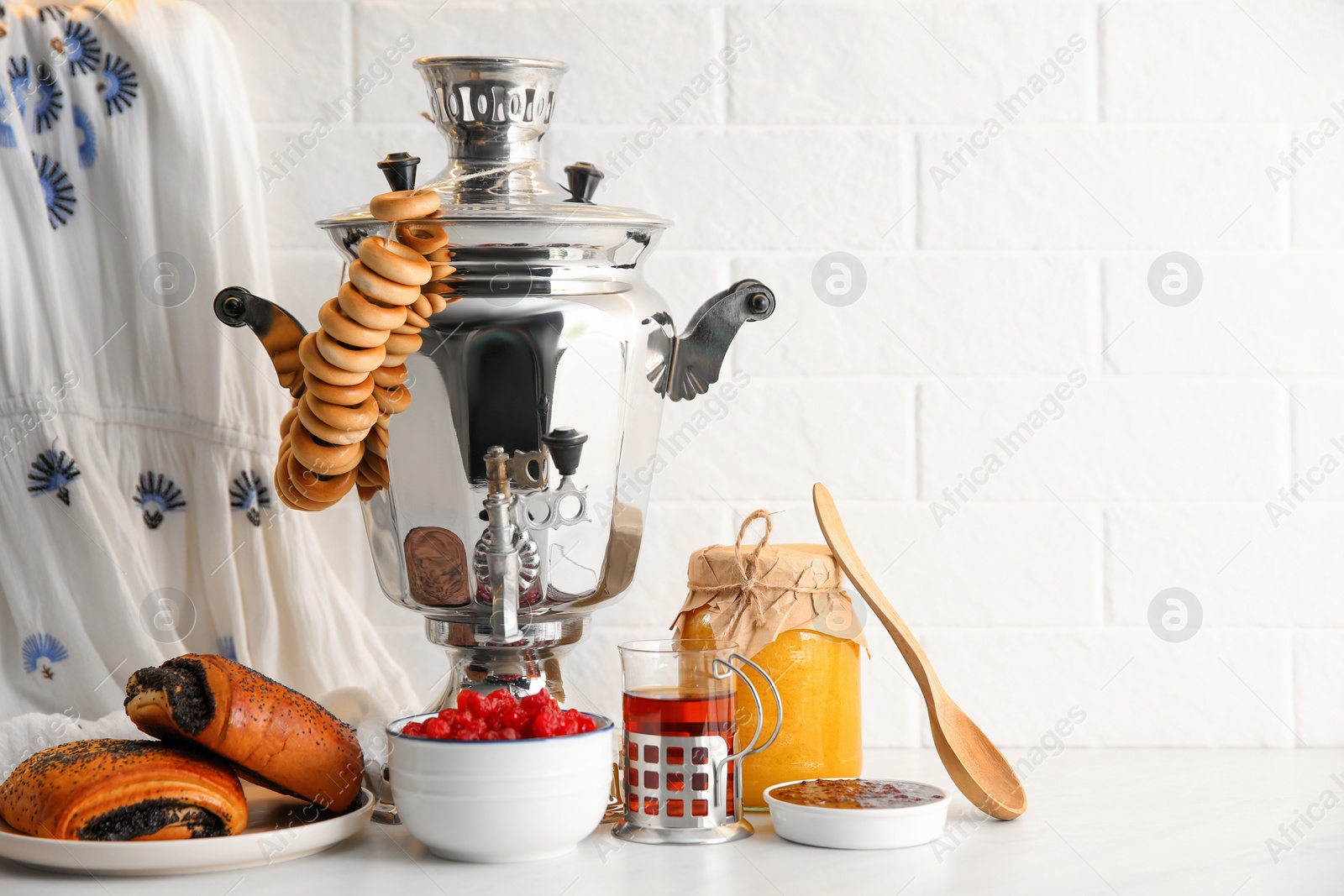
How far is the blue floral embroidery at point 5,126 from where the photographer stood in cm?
98

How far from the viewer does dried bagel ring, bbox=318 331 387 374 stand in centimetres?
74

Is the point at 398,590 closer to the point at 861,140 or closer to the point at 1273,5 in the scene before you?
the point at 861,140

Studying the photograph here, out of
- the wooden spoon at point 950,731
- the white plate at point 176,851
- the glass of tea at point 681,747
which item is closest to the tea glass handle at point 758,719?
the glass of tea at point 681,747

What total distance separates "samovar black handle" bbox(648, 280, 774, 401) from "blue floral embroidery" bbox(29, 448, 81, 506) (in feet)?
1.66

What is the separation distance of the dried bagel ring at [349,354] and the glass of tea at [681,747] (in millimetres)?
246

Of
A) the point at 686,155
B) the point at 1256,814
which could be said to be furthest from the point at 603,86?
the point at 1256,814

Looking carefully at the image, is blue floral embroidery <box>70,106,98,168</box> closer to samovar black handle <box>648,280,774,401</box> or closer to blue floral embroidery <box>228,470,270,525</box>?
blue floral embroidery <box>228,470,270,525</box>

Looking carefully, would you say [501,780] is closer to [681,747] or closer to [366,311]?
[681,747]

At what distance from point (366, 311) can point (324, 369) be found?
5 centimetres

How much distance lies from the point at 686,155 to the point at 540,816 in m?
0.62

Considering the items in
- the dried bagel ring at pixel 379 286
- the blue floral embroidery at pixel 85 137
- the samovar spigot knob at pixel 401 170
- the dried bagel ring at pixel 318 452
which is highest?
the blue floral embroidery at pixel 85 137

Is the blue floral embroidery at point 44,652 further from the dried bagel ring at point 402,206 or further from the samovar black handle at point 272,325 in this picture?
the dried bagel ring at point 402,206

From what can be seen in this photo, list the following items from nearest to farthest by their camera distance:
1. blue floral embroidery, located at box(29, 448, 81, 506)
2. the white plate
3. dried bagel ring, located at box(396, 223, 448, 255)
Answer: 1. the white plate
2. dried bagel ring, located at box(396, 223, 448, 255)
3. blue floral embroidery, located at box(29, 448, 81, 506)

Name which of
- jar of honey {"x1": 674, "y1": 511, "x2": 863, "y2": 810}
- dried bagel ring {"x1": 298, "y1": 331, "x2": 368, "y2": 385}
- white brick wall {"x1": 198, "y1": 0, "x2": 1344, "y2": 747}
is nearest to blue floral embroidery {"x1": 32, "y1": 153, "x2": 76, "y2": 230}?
white brick wall {"x1": 198, "y1": 0, "x2": 1344, "y2": 747}
